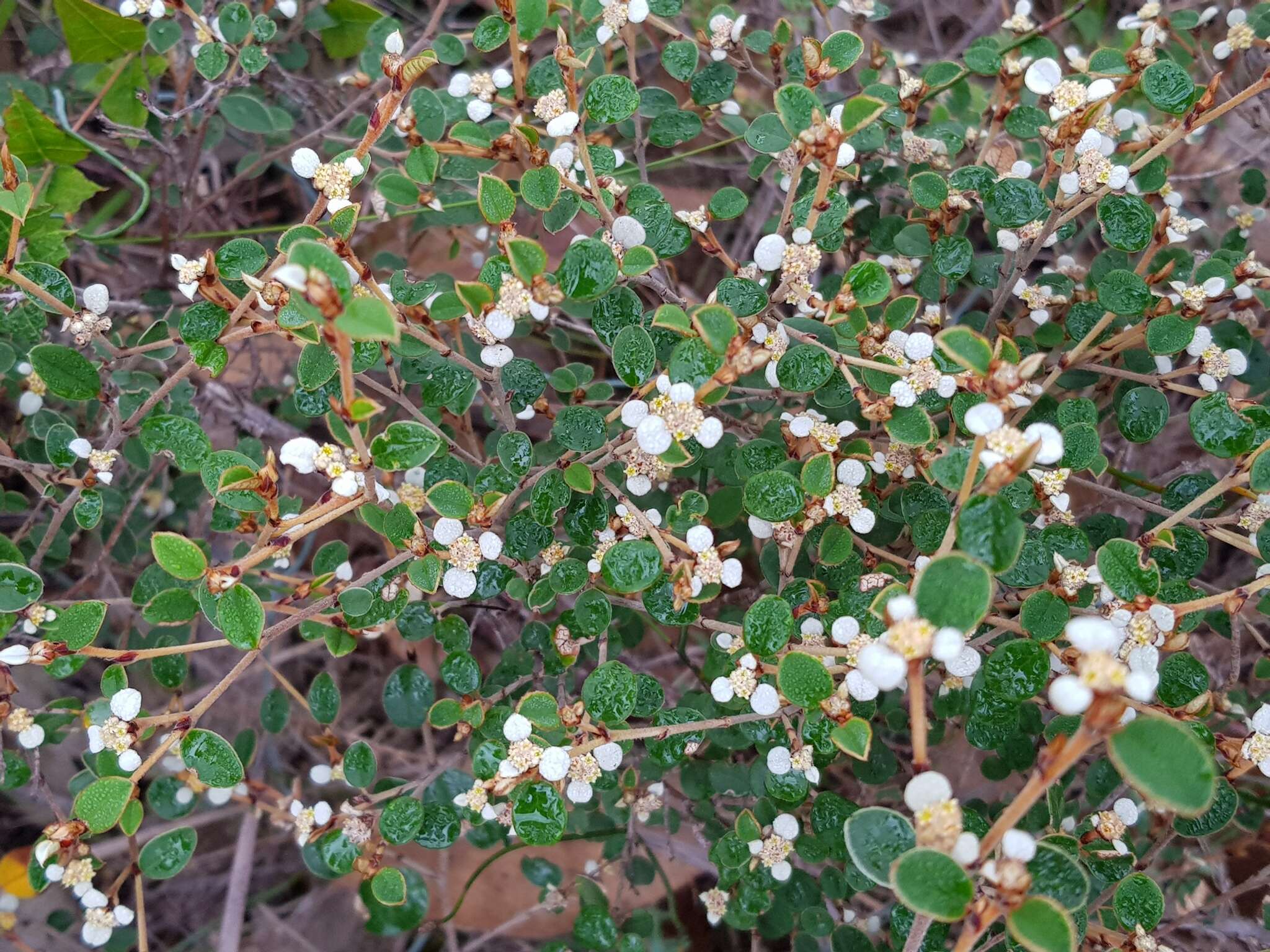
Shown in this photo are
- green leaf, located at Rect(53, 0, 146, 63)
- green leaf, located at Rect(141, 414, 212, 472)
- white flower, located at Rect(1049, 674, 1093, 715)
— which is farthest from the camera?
green leaf, located at Rect(53, 0, 146, 63)

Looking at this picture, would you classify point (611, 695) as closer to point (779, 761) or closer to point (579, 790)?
point (579, 790)

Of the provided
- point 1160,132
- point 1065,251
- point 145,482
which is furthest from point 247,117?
point 1065,251

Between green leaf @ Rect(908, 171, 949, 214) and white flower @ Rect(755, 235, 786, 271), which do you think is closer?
white flower @ Rect(755, 235, 786, 271)

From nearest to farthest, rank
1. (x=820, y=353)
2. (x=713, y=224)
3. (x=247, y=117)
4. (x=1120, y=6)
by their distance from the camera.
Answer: (x=820, y=353)
(x=247, y=117)
(x=713, y=224)
(x=1120, y=6)

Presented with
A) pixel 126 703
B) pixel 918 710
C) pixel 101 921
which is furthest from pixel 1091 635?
pixel 101 921

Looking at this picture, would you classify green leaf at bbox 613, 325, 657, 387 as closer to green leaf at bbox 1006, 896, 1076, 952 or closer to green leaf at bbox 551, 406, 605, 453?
green leaf at bbox 551, 406, 605, 453

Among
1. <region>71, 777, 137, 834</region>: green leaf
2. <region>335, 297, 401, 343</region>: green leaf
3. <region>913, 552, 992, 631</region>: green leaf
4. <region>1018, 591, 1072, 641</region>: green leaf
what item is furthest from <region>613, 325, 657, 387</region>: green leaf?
<region>71, 777, 137, 834</region>: green leaf

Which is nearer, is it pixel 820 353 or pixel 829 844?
pixel 820 353

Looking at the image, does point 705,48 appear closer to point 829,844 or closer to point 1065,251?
point 1065,251
